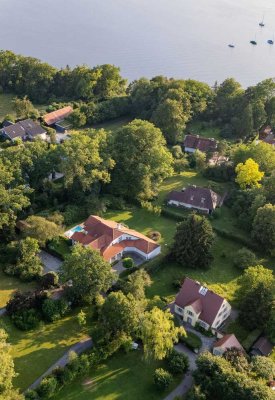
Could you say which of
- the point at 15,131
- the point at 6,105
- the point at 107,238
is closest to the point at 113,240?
the point at 107,238

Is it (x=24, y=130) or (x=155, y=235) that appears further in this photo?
(x=24, y=130)

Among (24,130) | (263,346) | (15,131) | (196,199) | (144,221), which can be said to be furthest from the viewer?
(24,130)

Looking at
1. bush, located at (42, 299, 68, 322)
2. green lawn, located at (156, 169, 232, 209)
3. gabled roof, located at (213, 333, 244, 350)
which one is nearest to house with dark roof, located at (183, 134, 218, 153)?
green lawn, located at (156, 169, 232, 209)

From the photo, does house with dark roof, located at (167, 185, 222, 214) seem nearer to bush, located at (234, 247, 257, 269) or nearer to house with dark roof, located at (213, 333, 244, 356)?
bush, located at (234, 247, 257, 269)

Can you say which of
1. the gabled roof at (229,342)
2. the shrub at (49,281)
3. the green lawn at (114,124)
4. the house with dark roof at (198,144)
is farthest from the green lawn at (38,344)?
the green lawn at (114,124)

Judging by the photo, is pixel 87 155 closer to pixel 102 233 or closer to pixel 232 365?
pixel 102 233

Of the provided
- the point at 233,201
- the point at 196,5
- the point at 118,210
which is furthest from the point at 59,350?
the point at 196,5

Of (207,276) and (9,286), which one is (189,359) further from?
(9,286)

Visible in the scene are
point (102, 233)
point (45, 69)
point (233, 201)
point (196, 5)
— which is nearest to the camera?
point (102, 233)
